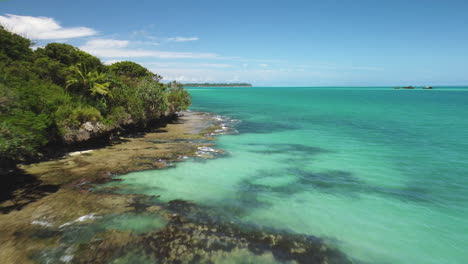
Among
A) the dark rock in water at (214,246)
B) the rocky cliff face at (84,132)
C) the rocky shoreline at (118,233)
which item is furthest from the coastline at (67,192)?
the dark rock in water at (214,246)

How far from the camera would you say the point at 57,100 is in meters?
21.5

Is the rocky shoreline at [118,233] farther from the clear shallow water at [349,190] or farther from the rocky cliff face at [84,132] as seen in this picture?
the rocky cliff face at [84,132]

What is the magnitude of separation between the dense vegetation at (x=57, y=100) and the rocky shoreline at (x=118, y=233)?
109 inches

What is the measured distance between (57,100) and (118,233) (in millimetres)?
16704

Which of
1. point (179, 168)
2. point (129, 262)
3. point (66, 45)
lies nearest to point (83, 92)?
point (66, 45)

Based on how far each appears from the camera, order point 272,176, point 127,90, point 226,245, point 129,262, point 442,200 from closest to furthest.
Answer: point 129,262
point 226,245
point 442,200
point 272,176
point 127,90

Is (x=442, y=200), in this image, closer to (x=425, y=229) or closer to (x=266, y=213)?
(x=425, y=229)

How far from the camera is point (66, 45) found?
32938 millimetres

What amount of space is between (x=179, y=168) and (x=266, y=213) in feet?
26.8

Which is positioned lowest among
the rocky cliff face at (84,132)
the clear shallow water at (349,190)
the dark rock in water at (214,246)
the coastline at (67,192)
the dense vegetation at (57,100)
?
the clear shallow water at (349,190)

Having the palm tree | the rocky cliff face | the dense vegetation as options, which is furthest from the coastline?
the palm tree

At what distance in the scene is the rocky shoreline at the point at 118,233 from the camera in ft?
29.5

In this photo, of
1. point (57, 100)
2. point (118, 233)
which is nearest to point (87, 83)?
point (57, 100)

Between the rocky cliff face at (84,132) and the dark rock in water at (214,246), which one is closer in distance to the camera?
the dark rock in water at (214,246)
